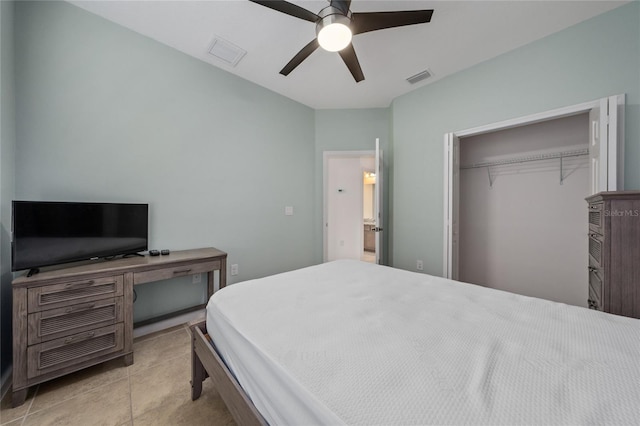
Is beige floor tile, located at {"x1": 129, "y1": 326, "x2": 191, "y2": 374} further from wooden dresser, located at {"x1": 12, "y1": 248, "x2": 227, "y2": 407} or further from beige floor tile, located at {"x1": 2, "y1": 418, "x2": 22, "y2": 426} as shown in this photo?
beige floor tile, located at {"x1": 2, "y1": 418, "x2": 22, "y2": 426}

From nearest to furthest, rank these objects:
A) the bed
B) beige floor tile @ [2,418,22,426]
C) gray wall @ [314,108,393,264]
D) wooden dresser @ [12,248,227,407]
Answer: the bed, beige floor tile @ [2,418,22,426], wooden dresser @ [12,248,227,407], gray wall @ [314,108,393,264]

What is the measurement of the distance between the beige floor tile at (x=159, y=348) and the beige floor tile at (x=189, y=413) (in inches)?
19.8

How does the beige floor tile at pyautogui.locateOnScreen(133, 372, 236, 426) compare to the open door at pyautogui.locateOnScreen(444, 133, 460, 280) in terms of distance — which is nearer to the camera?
the beige floor tile at pyautogui.locateOnScreen(133, 372, 236, 426)

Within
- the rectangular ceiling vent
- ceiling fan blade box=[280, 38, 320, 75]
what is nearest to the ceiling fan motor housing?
ceiling fan blade box=[280, 38, 320, 75]

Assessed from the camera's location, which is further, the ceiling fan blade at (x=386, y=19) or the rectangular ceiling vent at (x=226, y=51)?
the rectangular ceiling vent at (x=226, y=51)

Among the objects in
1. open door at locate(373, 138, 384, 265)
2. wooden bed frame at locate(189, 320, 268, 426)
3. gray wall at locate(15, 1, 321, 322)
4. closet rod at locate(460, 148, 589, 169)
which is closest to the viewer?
wooden bed frame at locate(189, 320, 268, 426)

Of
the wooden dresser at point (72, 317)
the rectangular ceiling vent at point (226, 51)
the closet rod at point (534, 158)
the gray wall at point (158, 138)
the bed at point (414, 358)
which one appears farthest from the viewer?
the closet rod at point (534, 158)

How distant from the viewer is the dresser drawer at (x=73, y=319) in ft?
4.56

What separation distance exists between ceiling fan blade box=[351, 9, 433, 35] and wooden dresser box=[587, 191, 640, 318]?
1573 mm

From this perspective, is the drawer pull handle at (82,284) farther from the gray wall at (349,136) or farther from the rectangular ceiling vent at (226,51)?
the gray wall at (349,136)

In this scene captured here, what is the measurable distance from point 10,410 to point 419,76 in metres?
4.24

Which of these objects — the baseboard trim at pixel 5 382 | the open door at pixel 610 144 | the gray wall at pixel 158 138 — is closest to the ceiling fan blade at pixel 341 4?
the gray wall at pixel 158 138

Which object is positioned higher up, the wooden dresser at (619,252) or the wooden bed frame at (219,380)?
the wooden dresser at (619,252)

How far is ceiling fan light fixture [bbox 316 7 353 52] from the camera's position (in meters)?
1.53
